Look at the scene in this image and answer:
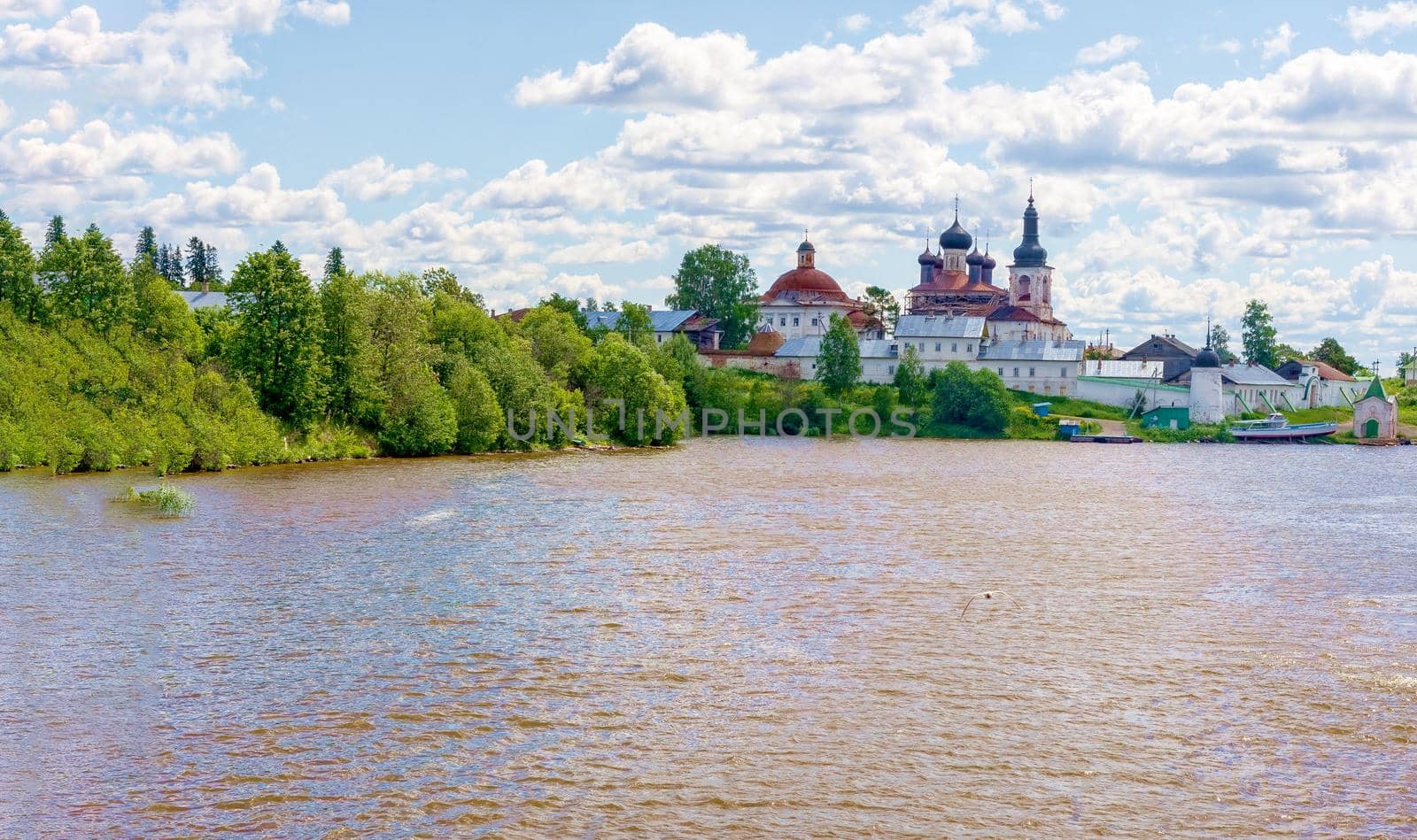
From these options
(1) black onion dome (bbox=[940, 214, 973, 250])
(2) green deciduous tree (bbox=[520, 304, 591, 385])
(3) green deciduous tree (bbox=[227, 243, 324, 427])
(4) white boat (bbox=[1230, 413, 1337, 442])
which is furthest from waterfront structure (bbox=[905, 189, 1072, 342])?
(3) green deciduous tree (bbox=[227, 243, 324, 427])

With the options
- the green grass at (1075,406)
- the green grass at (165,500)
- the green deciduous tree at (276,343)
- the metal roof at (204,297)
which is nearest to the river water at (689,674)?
the green grass at (165,500)

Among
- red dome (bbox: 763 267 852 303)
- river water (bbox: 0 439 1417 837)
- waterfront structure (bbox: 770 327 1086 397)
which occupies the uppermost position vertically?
red dome (bbox: 763 267 852 303)

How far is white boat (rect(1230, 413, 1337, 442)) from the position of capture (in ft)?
287

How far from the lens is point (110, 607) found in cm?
2317

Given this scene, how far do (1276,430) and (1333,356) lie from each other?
48.0 m

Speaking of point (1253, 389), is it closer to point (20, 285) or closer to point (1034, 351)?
point (1034, 351)

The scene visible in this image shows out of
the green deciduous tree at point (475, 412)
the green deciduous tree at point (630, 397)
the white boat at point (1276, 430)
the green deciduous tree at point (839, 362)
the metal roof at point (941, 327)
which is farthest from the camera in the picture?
the metal roof at point (941, 327)

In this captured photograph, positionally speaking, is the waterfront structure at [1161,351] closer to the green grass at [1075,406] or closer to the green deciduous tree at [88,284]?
the green grass at [1075,406]

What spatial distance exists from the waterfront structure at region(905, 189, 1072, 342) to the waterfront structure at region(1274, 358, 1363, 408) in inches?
828

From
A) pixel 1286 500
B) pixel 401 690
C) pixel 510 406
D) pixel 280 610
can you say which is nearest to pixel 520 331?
pixel 510 406

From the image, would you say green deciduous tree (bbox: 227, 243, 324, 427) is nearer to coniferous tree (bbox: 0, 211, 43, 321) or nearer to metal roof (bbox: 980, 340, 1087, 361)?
coniferous tree (bbox: 0, 211, 43, 321)

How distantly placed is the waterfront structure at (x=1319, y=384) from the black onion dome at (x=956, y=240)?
3263 cm

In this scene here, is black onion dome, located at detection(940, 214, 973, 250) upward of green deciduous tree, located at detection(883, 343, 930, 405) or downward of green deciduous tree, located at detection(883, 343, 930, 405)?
upward

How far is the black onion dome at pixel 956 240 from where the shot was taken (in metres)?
130
